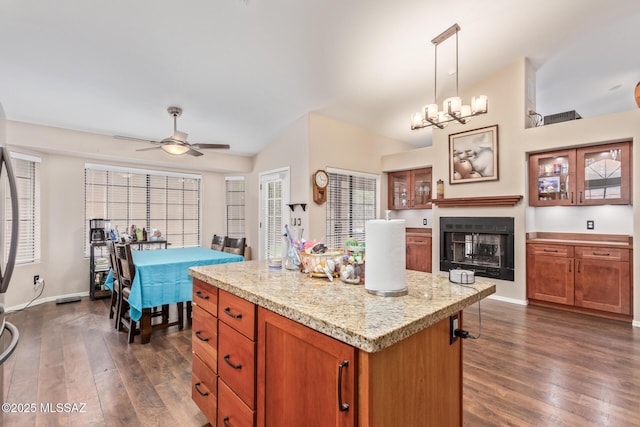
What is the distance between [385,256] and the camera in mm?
1261

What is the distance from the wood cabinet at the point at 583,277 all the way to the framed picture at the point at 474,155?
124cm

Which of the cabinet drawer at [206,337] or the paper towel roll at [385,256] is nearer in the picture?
the paper towel roll at [385,256]

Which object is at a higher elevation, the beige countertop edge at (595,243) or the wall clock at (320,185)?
the wall clock at (320,185)

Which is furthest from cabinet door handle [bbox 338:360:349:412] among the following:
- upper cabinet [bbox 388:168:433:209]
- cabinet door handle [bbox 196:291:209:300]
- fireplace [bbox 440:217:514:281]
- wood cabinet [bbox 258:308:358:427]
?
upper cabinet [bbox 388:168:433:209]

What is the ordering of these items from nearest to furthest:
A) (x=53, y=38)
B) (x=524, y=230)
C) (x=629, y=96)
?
(x=53, y=38) < (x=524, y=230) < (x=629, y=96)

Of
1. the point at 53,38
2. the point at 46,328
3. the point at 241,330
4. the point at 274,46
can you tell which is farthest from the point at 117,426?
the point at 274,46

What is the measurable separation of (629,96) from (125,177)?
8.57 metres

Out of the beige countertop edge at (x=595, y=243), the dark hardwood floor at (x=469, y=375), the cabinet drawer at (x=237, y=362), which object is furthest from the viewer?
the beige countertop edge at (x=595, y=243)

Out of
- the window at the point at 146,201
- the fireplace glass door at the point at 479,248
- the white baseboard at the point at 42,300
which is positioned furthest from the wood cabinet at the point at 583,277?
the white baseboard at the point at 42,300

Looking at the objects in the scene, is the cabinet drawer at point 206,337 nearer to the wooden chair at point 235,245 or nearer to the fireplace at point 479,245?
the wooden chair at point 235,245

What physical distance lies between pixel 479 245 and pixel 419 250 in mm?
1192

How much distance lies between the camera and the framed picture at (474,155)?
446cm

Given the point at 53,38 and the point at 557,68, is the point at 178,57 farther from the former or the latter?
the point at 557,68

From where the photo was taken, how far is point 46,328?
3334mm
